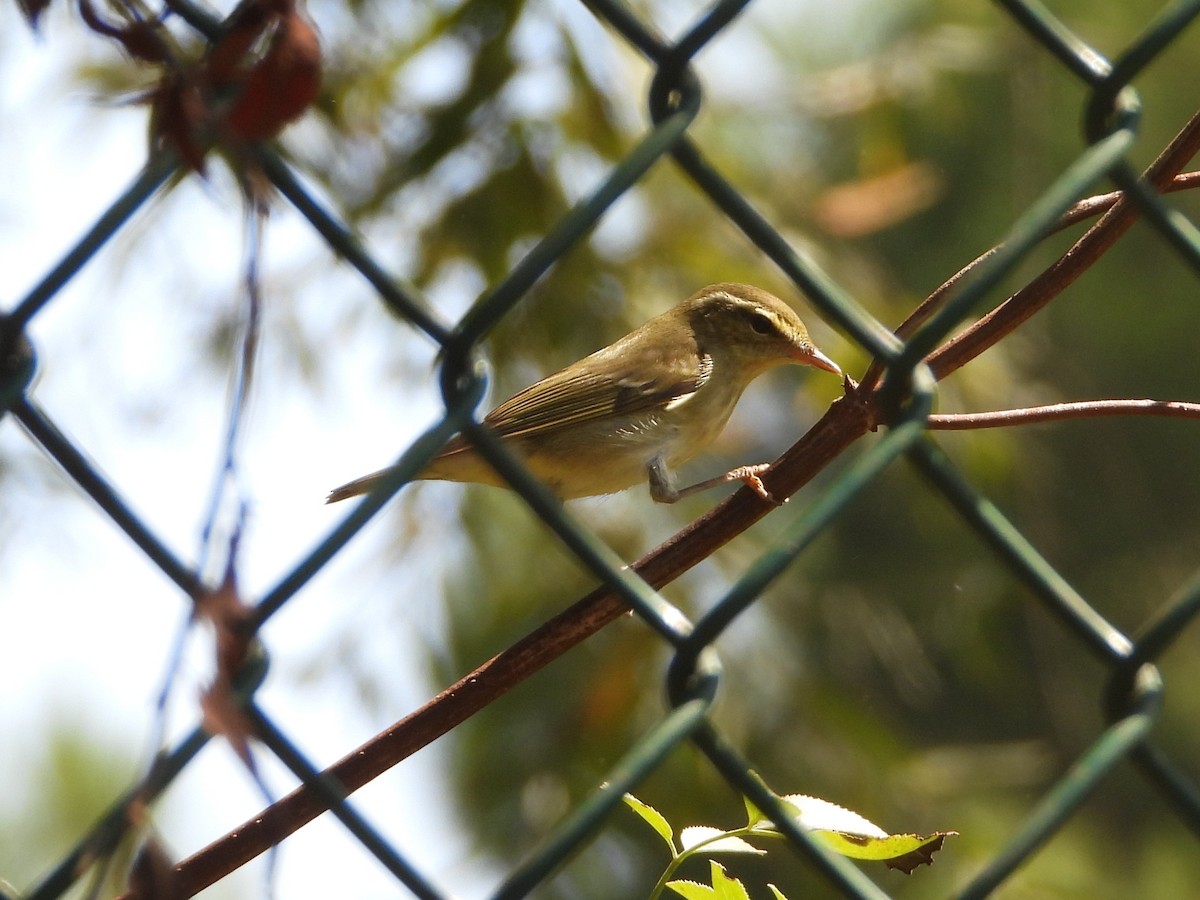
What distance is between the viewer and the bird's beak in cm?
291

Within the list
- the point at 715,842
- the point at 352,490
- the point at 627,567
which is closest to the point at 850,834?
the point at 715,842

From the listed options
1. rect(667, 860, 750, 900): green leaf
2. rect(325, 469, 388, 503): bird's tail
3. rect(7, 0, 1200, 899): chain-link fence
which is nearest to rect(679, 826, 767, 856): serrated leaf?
rect(667, 860, 750, 900): green leaf

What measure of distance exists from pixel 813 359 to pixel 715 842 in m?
2.03

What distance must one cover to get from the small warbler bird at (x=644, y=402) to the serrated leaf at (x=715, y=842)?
1785 mm

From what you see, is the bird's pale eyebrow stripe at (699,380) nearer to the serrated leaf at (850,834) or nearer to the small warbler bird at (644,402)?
the small warbler bird at (644,402)

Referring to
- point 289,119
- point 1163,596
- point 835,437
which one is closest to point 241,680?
point 289,119

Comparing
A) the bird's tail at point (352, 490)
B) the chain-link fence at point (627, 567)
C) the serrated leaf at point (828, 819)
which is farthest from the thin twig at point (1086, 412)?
the bird's tail at point (352, 490)

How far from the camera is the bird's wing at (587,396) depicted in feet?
Result: 10.0

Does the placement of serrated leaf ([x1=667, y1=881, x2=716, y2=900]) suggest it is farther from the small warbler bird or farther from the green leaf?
the small warbler bird

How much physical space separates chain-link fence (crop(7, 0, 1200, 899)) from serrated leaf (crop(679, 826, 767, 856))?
17cm

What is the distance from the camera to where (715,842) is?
3.51 ft

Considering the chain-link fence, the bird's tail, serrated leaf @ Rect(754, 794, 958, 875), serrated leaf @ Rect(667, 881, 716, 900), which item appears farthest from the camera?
the bird's tail

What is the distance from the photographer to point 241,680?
28.0 inches

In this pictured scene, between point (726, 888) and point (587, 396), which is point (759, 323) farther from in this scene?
point (726, 888)
